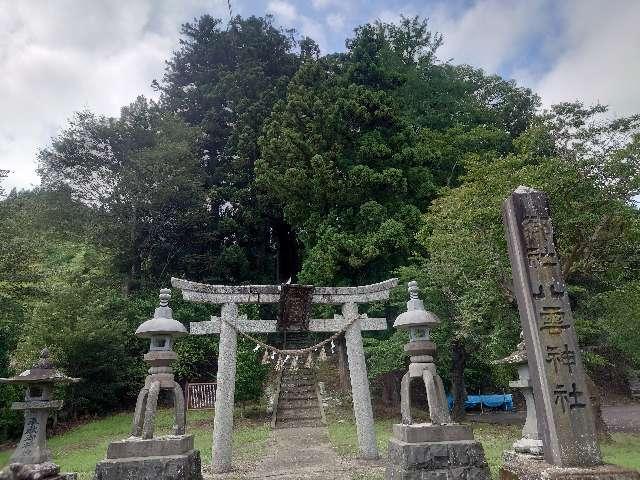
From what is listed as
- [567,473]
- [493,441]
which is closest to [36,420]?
[567,473]

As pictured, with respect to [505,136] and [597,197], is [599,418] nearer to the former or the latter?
[597,197]

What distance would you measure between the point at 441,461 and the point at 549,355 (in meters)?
2.43

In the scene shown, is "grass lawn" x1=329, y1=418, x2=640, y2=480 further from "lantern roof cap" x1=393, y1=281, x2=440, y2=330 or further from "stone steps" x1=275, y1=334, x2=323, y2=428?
"lantern roof cap" x1=393, y1=281, x2=440, y2=330

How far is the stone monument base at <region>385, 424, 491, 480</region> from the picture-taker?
20.5ft

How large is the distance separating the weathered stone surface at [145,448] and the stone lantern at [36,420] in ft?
3.20

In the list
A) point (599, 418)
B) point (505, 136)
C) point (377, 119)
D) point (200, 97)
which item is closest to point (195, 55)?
point (200, 97)

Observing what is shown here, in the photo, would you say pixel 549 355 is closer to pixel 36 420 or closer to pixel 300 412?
pixel 36 420

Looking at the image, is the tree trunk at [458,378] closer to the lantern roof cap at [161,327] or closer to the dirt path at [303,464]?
the dirt path at [303,464]

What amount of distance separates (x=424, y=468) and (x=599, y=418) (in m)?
7.71

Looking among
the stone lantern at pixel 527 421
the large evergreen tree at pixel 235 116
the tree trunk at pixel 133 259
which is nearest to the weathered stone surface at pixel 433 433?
the stone lantern at pixel 527 421

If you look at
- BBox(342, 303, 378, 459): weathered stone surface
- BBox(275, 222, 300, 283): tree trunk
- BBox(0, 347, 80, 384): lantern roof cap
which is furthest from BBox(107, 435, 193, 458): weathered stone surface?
BBox(275, 222, 300, 283): tree trunk

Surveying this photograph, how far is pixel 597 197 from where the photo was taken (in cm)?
1165

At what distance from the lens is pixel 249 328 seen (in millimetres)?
10117

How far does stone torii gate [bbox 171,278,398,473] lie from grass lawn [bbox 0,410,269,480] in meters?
1.37
